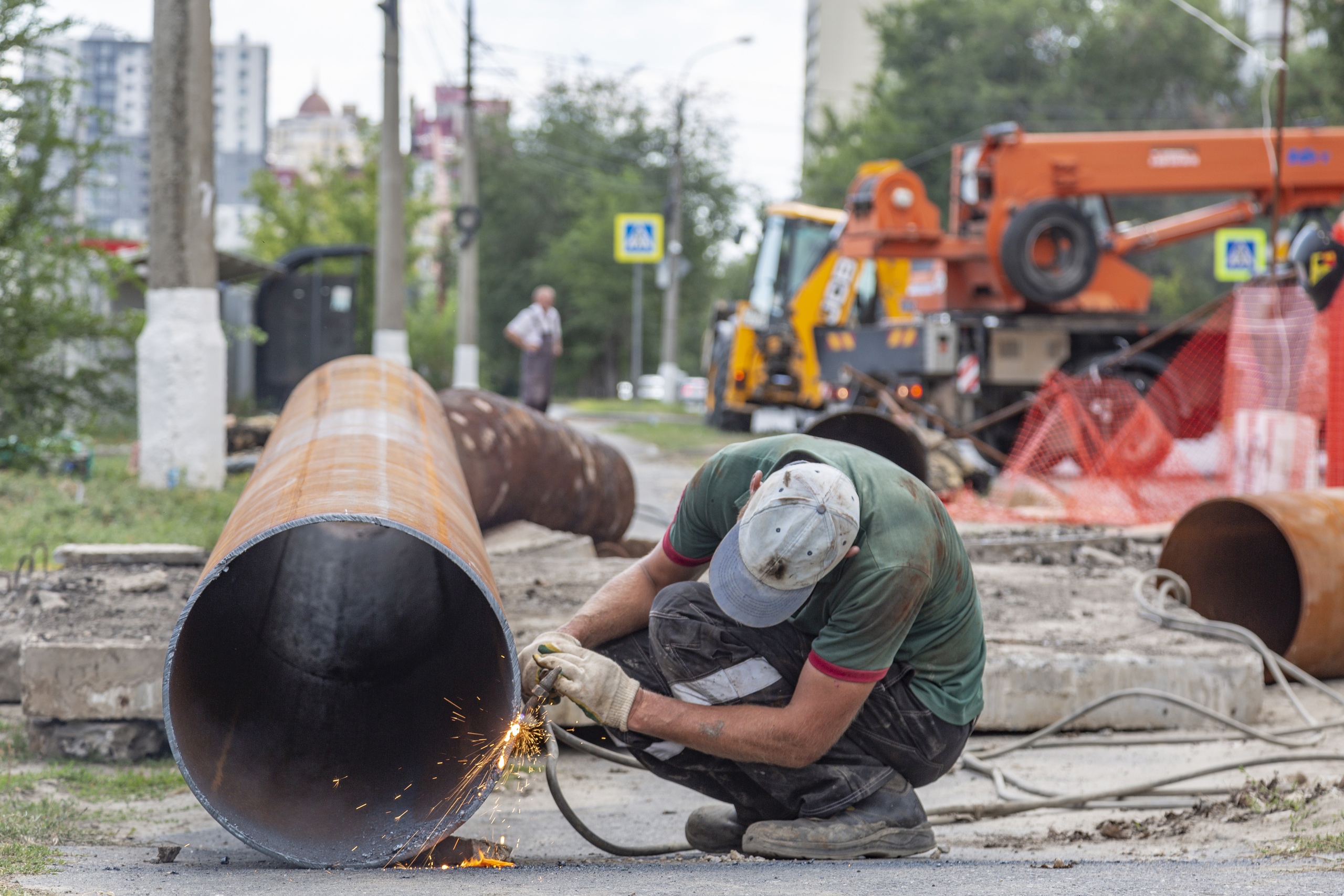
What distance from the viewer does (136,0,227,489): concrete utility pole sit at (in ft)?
26.4

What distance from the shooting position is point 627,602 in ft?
11.2

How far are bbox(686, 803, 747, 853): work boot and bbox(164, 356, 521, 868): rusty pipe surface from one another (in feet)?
2.00

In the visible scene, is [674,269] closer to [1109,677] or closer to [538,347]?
[538,347]

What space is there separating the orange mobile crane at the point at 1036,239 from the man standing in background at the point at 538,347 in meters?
3.45

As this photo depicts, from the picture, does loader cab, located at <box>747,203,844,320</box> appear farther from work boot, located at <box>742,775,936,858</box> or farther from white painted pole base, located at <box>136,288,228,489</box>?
work boot, located at <box>742,775,936,858</box>

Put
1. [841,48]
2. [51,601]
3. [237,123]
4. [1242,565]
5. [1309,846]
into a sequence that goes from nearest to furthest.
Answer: [1309,846] → [51,601] → [1242,565] → [237,123] → [841,48]

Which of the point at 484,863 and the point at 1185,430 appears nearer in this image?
the point at 484,863

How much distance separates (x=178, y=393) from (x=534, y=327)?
6296 mm

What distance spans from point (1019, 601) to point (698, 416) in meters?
18.6

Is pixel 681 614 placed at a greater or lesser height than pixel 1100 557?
greater

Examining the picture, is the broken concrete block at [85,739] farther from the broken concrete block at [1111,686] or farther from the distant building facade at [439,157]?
the distant building facade at [439,157]

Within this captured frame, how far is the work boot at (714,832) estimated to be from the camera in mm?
3385

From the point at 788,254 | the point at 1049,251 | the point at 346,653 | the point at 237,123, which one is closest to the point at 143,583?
the point at 346,653

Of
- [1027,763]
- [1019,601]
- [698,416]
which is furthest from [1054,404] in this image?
[698,416]
